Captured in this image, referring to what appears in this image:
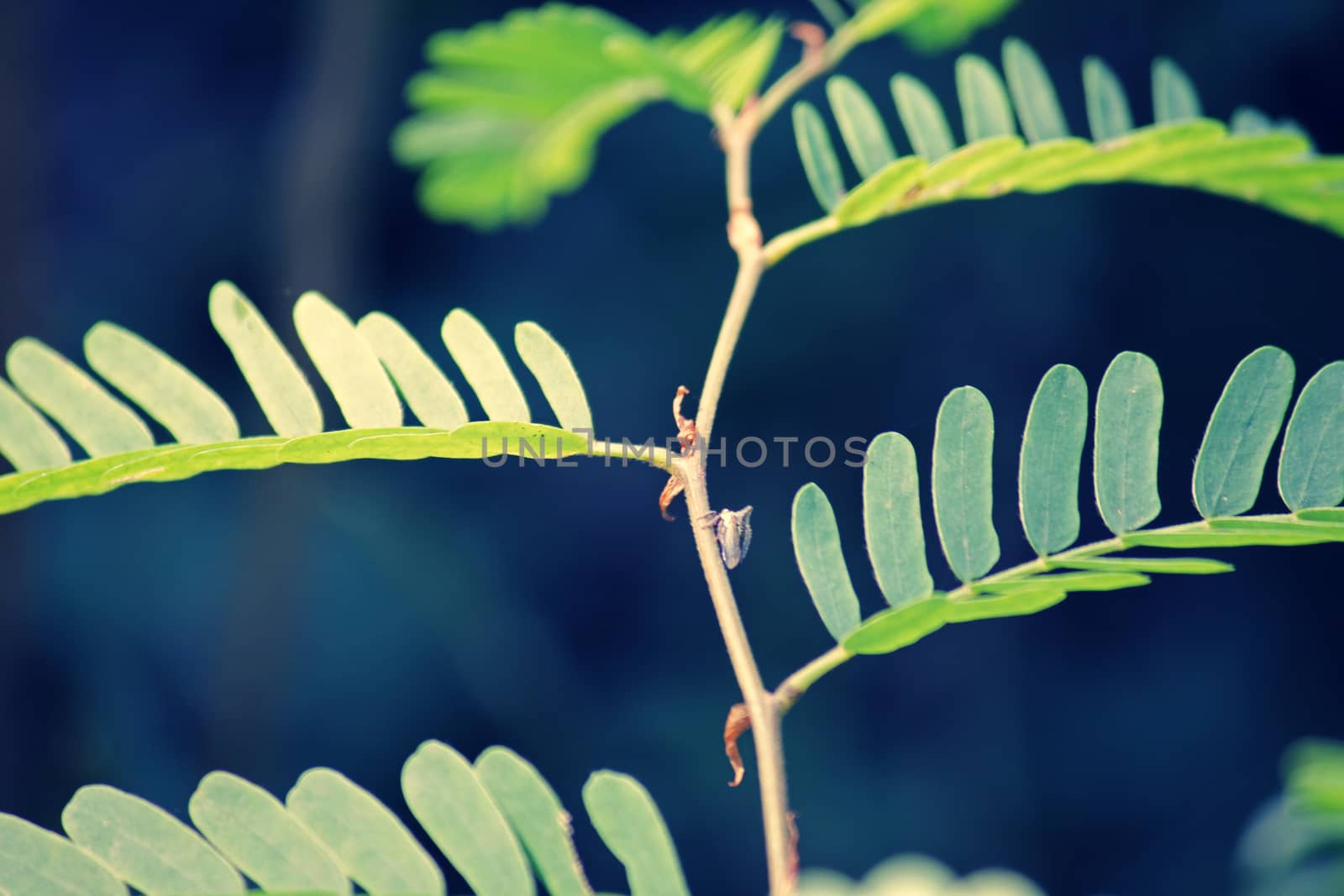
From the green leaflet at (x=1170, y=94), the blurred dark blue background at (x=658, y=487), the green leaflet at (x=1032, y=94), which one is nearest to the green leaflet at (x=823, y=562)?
the green leaflet at (x=1032, y=94)

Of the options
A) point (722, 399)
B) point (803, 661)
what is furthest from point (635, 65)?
point (803, 661)

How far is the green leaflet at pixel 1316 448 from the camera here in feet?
1.59

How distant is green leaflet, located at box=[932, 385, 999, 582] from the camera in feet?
1.65

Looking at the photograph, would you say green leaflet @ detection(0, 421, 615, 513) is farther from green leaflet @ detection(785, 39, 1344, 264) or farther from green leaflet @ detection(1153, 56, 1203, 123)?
green leaflet @ detection(1153, 56, 1203, 123)

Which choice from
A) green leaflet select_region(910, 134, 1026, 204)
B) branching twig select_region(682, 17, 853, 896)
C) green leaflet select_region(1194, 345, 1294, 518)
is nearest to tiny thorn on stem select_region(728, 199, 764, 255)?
branching twig select_region(682, 17, 853, 896)

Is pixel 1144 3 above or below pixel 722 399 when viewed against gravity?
above

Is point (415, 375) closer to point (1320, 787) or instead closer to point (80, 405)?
point (80, 405)

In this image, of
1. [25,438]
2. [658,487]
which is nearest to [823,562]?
[25,438]

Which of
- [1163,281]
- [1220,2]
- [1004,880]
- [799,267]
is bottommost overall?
[1004,880]

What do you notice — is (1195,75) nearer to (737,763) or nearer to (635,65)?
(635,65)

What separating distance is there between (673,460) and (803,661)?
2.10 metres

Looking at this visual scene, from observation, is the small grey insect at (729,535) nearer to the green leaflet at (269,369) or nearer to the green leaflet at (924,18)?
the green leaflet at (269,369)

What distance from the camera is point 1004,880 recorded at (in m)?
0.39

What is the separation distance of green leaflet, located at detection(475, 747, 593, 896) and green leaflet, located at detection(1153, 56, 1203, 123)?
757 millimetres
